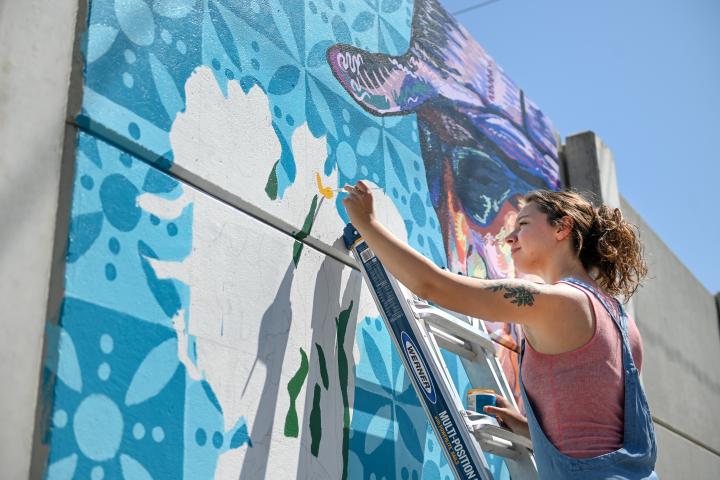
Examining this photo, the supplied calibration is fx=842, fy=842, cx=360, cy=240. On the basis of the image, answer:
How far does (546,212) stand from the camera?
8.94 feet

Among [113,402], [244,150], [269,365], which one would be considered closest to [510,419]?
[269,365]

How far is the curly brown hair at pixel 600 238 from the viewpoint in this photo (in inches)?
105

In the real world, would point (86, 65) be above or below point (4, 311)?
above

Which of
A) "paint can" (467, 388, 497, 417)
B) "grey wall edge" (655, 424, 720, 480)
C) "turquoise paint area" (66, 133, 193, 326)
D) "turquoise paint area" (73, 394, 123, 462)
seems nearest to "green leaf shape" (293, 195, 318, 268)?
"turquoise paint area" (66, 133, 193, 326)

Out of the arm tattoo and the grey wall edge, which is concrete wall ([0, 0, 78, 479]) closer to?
the arm tattoo

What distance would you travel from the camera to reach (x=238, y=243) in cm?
246

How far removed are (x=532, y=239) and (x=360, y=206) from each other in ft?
1.93

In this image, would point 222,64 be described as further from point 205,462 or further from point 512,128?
point 512,128

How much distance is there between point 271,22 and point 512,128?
7.27 ft

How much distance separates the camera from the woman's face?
8.78 ft

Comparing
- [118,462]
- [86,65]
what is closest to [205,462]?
[118,462]

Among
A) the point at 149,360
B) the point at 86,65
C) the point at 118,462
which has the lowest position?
the point at 118,462

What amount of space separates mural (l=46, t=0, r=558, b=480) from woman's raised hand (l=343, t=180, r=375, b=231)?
27 centimetres

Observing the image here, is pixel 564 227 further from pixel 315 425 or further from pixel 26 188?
pixel 26 188
